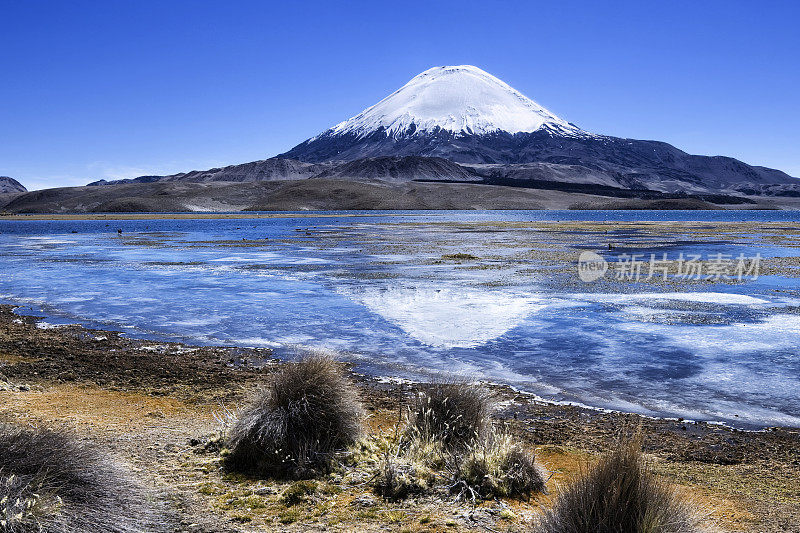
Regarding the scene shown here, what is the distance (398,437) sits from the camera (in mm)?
7273

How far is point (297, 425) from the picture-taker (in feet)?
21.9

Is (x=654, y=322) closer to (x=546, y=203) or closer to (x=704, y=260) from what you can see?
(x=704, y=260)

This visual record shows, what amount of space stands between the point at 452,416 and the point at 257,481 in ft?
7.28

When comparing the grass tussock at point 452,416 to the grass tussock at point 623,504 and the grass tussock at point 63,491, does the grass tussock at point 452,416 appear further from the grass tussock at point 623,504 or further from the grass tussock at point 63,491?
the grass tussock at point 63,491

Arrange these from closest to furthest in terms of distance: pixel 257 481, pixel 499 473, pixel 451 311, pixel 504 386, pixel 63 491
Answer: pixel 63 491
pixel 499 473
pixel 257 481
pixel 504 386
pixel 451 311

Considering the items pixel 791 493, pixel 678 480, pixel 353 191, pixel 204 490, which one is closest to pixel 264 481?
pixel 204 490

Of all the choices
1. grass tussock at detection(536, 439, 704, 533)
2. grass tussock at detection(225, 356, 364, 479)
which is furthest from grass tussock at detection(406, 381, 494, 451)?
grass tussock at detection(536, 439, 704, 533)

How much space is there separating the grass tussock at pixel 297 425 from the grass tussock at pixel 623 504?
277cm

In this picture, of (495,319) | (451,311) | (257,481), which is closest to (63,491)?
(257,481)

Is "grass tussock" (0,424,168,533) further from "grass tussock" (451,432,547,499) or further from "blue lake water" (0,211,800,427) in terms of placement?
"blue lake water" (0,211,800,427)

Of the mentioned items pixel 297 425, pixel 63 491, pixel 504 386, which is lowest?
pixel 504 386

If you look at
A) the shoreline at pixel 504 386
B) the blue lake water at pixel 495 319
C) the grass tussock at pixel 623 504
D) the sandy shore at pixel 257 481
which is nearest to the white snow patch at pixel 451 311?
the blue lake water at pixel 495 319

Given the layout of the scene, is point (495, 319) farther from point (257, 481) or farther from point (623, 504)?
point (623, 504)

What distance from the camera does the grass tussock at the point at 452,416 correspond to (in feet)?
22.3
